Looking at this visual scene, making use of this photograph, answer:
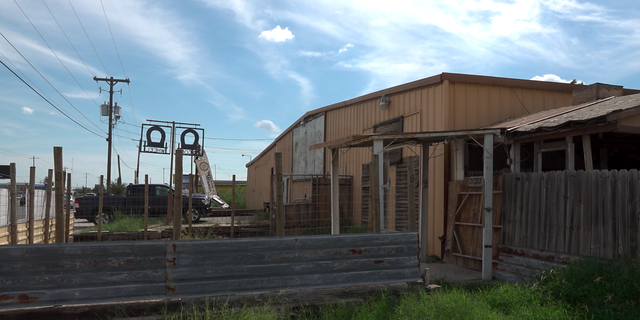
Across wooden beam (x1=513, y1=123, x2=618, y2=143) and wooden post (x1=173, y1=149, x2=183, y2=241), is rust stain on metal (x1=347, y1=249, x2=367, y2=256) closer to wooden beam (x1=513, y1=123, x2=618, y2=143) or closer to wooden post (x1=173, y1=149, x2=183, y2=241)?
wooden post (x1=173, y1=149, x2=183, y2=241)

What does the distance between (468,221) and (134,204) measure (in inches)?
531

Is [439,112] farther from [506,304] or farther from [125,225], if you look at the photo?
[125,225]

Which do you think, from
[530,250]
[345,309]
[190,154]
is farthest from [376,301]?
[190,154]

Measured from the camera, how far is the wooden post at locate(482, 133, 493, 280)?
8.00 metres

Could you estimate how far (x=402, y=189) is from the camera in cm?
1157

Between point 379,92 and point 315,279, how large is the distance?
851 centimetres

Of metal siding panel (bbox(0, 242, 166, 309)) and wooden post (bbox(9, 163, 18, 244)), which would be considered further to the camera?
wooden post (bbox(9, 163, 18, 244))

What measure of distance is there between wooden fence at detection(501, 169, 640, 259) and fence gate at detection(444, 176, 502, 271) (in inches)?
9.7

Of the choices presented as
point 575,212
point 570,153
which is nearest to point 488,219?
point 575,212

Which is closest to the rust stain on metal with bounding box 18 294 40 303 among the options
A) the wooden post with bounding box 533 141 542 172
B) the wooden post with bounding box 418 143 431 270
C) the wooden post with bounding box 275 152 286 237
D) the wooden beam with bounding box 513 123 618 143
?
the wooden post with bounding box 275 152 286 237

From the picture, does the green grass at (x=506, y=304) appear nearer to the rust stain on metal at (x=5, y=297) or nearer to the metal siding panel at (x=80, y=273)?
the metal siding panel at (x=80, y=273)

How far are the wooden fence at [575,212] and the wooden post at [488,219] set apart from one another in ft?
1.46

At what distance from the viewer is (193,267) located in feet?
16.1

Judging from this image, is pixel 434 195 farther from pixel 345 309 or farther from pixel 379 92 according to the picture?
pixel 345 309
